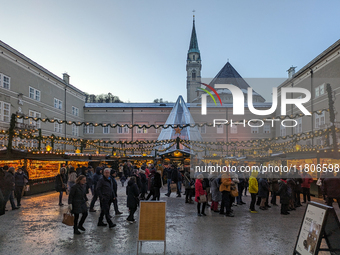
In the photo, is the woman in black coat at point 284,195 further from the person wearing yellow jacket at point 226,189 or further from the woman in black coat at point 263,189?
the person wearing yellow jacket at point 226,189

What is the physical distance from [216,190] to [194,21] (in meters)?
74.3

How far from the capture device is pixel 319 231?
397 cm

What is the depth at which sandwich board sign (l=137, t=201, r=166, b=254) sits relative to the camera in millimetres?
5117

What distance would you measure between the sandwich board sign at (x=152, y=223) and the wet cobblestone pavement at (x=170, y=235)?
419mm

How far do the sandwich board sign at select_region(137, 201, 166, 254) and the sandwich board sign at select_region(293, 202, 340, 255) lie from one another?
2.36m

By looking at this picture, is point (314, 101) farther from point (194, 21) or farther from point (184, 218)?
point (194, 21)

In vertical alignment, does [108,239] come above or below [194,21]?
below

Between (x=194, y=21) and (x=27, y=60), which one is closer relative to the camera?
(x=27, y=60)

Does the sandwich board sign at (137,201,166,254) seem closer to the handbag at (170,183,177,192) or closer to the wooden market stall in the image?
the handbag at (170,183,177,192)

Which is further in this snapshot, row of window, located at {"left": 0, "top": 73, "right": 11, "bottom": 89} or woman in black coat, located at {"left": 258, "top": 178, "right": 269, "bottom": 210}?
row of window, located at {"left": 0, "top": 73, "right": 11, "bottom": 89}

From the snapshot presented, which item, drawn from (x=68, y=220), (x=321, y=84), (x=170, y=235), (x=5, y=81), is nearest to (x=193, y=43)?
(x=321, y=84)

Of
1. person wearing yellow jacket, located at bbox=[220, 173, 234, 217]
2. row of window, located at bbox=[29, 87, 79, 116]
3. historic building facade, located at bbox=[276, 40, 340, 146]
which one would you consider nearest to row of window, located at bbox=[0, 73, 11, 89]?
row of window, located at bbox=[29, 87, 79, 116]

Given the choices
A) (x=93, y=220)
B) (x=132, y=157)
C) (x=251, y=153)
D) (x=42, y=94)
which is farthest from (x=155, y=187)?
(x=42, y=94)

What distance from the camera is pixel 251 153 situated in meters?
29.5
